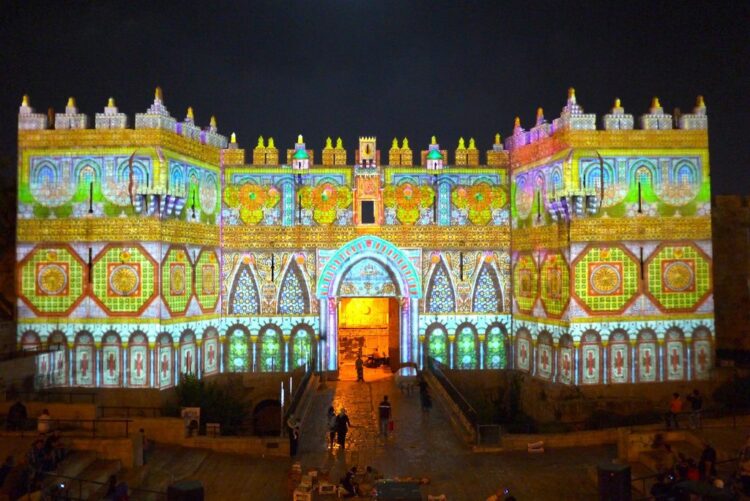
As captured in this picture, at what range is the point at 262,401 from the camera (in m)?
28.5

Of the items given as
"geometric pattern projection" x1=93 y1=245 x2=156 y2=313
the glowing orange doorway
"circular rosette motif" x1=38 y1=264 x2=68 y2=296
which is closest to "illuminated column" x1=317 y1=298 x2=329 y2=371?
the glowing orange doorway

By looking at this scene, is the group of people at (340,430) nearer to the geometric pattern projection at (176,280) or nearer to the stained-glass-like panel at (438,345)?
the geometric pattern projection at (176,280)

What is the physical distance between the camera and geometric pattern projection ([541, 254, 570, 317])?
25.1 metres

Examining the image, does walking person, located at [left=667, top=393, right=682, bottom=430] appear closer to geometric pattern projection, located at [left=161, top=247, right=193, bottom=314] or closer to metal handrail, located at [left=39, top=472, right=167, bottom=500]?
metal handrail, located at [left=39, top=472, right=167, bottom=500]

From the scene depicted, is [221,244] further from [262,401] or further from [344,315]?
[344,315]

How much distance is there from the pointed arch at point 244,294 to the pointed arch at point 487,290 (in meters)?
9.08

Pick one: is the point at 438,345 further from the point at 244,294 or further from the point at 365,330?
the point at 365,330

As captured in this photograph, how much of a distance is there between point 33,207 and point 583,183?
63.8ft

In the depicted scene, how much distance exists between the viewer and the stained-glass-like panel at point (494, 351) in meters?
29.4

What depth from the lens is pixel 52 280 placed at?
25.2m

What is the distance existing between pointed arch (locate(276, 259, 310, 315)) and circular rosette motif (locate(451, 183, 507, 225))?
7.12 m

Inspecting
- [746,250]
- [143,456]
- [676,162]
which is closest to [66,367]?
[143,456]

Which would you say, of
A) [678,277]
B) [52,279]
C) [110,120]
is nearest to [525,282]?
[678,277]

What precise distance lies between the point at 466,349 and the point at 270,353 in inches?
317
